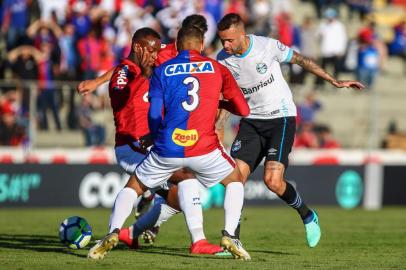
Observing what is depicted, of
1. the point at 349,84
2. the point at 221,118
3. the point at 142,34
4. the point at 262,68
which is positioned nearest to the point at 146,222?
the point at 221,118

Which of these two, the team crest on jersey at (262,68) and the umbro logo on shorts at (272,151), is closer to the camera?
the team crest on jersey at (262,68)

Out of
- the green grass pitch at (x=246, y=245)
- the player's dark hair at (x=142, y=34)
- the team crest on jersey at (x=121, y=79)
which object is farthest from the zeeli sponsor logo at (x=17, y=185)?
the player's dark hair at (x=142, y=34)

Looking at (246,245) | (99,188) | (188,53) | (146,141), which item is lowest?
(99,188)

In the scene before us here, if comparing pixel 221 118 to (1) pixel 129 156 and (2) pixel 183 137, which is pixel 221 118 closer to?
(1) pixel 129 156

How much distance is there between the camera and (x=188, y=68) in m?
10.2

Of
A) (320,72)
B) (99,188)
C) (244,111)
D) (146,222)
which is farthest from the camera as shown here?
(99,188)

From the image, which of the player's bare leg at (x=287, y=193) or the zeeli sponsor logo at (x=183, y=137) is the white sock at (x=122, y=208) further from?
the player's bare leg at (x=287, y=193)

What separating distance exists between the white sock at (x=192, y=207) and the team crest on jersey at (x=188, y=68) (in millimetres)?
1168

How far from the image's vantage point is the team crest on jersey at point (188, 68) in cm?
1019

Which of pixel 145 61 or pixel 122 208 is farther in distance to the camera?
pixel 145 61

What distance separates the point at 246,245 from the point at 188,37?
3.35 meters

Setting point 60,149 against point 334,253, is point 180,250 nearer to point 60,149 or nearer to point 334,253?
point 334,253

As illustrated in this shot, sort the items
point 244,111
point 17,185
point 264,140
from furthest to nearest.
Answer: point 17,185
point 264,140
point 244,111

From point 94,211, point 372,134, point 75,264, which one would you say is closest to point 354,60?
point 372,134
